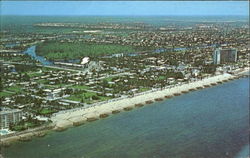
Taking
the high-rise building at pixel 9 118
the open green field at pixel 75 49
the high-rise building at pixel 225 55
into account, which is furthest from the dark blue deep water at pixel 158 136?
the open green field at pixel 75 49

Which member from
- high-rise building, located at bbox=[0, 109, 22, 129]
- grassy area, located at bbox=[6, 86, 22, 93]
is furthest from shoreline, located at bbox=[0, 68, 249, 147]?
grassy area, located at bbox=[6, 86, 22, 93]

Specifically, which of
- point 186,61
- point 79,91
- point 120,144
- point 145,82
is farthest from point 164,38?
point 120,144

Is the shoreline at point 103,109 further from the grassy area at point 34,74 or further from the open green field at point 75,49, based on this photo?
the open green field at point 75,49

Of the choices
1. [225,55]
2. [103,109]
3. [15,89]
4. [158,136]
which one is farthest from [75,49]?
[158,136]

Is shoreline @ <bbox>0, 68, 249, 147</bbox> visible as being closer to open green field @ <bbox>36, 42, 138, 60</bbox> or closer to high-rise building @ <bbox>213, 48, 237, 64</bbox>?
high-rise building @ <bbox>213, 48, 237, 64</bbox>

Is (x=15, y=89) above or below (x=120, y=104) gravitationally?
above

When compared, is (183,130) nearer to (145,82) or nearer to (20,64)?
(145,82)

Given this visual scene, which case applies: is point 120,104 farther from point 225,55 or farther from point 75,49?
point 75,49
